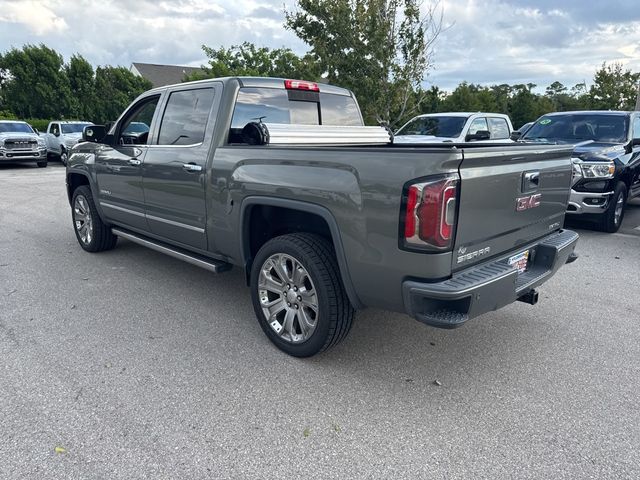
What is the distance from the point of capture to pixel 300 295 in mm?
3229

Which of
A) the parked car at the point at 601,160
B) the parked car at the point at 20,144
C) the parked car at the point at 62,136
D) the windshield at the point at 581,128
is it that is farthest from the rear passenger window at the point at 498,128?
the parked car at the point at 20,144

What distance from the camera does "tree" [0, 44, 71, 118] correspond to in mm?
30156

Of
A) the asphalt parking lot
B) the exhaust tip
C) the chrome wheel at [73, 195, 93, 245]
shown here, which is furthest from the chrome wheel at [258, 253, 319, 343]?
the chrome wheel at [73, 195, 93, 245]

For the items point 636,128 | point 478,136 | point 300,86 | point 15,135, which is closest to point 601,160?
point 636,128

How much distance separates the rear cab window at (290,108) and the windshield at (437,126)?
597 cm

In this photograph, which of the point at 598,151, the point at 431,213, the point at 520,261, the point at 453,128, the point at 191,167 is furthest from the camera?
Result: the point at 453,128

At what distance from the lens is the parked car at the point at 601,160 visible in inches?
270

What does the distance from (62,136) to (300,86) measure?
706 inches

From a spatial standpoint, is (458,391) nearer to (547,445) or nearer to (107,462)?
(547,445)

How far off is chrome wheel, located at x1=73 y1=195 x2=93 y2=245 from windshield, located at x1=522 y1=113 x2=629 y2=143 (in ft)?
24.0

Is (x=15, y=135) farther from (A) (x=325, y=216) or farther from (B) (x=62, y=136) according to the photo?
(A) (x=325, y=216)

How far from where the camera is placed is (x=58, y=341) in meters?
3.55

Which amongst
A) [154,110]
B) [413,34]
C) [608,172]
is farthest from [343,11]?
[154,110]

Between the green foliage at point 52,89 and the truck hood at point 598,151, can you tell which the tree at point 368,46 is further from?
the green foliage at point 52,89
